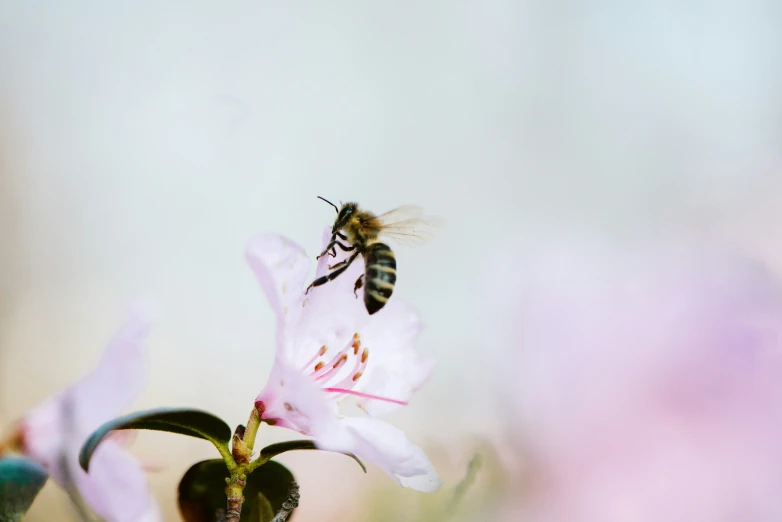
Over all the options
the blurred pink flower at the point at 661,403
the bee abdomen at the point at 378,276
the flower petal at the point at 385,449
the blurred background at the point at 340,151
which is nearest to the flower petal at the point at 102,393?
the flower petal at the point at 385,449

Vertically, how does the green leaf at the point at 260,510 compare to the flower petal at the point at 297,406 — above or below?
below

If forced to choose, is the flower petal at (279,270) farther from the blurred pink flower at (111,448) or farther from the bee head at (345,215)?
the bee head at (345,215)

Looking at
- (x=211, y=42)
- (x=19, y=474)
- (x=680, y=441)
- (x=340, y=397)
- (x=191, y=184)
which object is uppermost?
(x=211, y=42)

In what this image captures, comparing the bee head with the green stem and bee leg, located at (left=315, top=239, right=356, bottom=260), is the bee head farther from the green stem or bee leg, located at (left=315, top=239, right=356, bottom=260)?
the green stem

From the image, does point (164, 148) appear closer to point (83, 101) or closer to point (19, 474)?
point (83, 101)

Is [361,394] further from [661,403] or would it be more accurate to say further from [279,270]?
[661,403]

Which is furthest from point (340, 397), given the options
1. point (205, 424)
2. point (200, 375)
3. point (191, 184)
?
point (191, 184)
